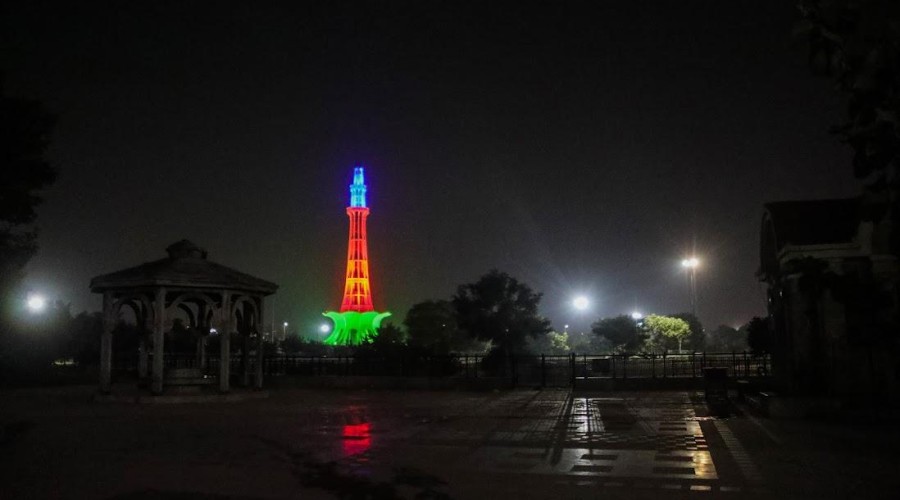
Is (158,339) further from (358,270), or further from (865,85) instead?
(358,270)

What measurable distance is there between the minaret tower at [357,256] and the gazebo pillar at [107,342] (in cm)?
8444

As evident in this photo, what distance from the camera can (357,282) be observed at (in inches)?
4424

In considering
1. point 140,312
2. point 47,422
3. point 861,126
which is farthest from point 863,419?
point 140,312

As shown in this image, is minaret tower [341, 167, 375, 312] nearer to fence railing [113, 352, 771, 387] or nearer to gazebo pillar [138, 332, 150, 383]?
fence railing [113, 352, 771, 387]

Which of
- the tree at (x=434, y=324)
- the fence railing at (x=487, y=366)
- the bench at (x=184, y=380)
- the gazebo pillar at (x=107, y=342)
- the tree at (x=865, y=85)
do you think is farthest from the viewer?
the tree at (x=434, y=324)

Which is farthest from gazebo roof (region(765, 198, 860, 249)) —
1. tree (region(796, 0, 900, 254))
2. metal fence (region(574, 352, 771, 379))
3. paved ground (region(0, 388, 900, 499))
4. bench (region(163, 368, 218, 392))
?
bench (region(163, 368, 218, 392))

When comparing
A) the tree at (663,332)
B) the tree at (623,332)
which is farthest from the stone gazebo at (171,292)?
the tree at (663,332)

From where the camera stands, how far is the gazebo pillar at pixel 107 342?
22.2m

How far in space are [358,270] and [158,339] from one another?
9043cm

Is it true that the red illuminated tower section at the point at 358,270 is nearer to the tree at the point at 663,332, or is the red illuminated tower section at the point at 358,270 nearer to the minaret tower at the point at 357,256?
the minaret tower at the point at 357,256

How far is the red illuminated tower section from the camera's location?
108 m

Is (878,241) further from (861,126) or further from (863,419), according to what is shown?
(861,126)

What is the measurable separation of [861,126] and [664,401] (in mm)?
18765

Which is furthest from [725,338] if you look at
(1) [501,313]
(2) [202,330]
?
(2) [202,330]
